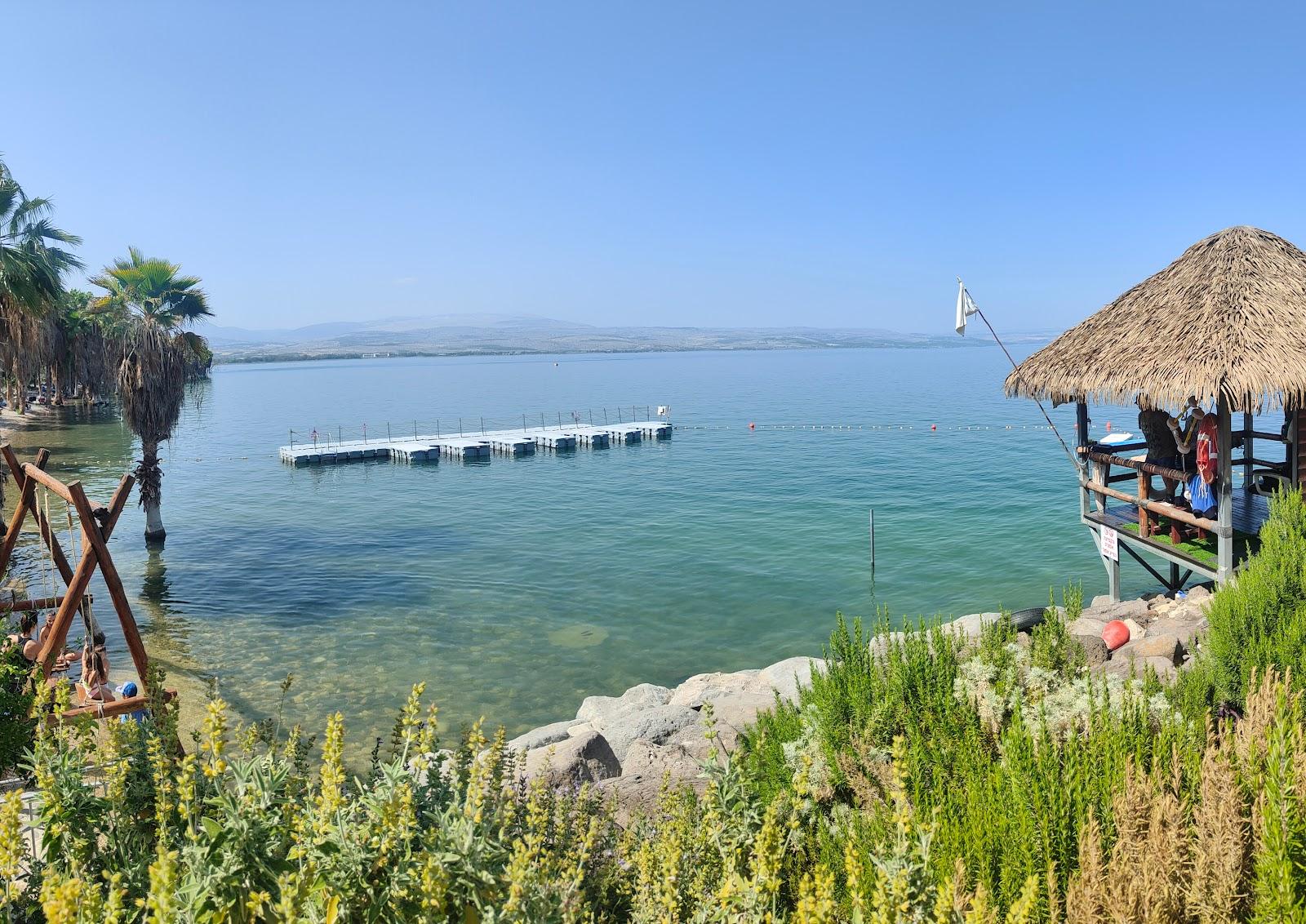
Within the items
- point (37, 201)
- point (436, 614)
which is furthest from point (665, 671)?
point (37, 201)

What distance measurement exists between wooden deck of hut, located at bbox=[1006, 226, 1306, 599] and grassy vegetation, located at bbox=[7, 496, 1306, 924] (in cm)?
561

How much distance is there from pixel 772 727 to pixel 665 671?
9161mm

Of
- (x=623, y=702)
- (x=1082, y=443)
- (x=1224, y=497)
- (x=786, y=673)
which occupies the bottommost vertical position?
(x=623, y=702)

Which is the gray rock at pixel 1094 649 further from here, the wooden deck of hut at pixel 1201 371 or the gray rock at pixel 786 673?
the gray rock at pixel 786 673

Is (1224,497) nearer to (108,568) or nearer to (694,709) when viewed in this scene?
(694,709)

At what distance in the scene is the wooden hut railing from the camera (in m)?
11.1

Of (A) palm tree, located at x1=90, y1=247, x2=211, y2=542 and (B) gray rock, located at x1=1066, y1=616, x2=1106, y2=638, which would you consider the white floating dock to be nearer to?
(A) palm tree, located at x1=90, y1=247, x2=211, y2=542

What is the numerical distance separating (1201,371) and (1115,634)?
3293 mm

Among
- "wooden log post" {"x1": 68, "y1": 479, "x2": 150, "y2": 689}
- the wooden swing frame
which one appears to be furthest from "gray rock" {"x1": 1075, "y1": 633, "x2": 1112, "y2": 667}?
"wooden log post" {"x1": 68, "y1": 479, "x2": 150, "y2": 689}

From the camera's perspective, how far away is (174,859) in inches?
97.4

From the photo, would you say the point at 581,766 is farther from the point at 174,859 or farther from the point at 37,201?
the point at 37,201

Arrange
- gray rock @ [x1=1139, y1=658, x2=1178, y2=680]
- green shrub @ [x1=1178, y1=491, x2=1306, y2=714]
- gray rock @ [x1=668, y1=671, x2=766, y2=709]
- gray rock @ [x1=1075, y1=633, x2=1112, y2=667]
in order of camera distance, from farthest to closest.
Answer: gray rock @ [x1=668, y1=671, x2=766, y2=709] → gray rock @ [x1=1075, y1=633, x2=1112, y2=667] → gray rock @ [x1=1139, y1=658, x2=1178, y2=680] → green shrub @ [x1=1178, y1=491, x2=1306, y2=714]


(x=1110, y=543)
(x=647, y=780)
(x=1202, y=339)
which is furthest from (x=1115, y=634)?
(x=647, y=780)

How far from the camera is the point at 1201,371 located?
10094mm
